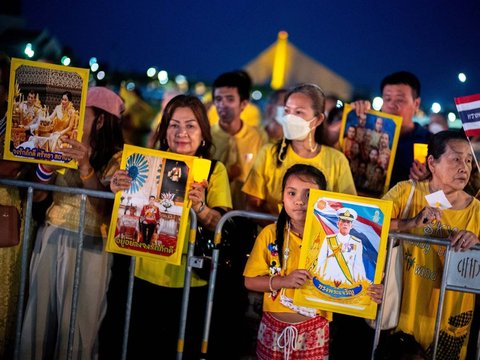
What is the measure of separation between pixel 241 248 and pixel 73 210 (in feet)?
4.15

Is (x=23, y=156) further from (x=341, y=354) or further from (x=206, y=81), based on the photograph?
(x=206, y=81)

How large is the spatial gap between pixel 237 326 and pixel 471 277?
6.21 feet

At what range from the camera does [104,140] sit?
4707 mm

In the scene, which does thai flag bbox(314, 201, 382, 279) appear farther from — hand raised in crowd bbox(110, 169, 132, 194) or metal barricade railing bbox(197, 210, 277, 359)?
hand raised in crowd bbox(110, 169, 132, 194)

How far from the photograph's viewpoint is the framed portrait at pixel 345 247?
153 inches

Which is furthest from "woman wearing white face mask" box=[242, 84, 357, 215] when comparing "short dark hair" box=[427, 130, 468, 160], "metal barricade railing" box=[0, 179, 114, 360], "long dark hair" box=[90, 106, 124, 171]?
"metal barricade railing" box=[0, 179, 114, 360]

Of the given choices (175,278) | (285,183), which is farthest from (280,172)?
(175,278)

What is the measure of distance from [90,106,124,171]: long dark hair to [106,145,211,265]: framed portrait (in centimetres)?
56

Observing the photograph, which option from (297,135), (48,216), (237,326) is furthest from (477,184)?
(48,216)

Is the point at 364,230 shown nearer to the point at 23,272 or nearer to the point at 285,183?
the point at 285,183

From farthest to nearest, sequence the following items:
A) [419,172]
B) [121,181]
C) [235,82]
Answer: [235,82]
[419,172]
[121,181]

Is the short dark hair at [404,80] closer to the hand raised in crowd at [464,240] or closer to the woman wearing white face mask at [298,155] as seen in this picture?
the woman wearing white face mask at [298,155]

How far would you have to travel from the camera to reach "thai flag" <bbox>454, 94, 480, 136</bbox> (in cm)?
421

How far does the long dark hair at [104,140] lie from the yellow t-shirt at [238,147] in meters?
1.54
